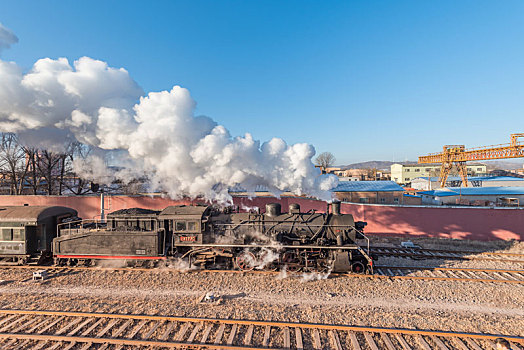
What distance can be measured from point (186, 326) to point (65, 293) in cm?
596

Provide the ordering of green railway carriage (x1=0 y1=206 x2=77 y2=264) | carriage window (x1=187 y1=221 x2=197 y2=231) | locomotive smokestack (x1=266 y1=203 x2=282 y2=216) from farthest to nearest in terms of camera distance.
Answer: green railway carriage (x1=0 y1=206 x2=77 y2=264)
locomotive smokestack (x1=266 y1=203 x2=282 y2=216)
carriage window (x1=187 y1=221 x2=197 y2=231)

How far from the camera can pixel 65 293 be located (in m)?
9.52

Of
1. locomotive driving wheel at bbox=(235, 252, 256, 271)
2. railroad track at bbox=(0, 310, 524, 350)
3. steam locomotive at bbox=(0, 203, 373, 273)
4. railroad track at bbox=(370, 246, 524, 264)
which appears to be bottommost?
railroad track at bbox=(370, 246, 524, 264)

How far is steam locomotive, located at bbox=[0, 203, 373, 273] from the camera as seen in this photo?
11.2 metres

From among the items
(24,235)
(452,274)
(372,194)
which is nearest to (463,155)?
(372,194)

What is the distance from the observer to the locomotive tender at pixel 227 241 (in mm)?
11180

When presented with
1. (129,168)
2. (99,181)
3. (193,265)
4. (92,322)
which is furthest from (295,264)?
(99,181)

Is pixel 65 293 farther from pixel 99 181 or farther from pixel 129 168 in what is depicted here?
pixel 99 181

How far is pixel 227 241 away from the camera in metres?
11.4

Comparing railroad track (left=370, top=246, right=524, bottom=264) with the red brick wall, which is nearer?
railroad track (left=370, top=246, right=524, bottom=264)

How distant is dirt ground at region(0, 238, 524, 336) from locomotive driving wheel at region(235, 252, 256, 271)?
1.65ft

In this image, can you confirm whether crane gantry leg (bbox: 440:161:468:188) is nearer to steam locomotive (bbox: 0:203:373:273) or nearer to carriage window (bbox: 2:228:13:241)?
steam locomotive (bbox: 0:203:373:273)

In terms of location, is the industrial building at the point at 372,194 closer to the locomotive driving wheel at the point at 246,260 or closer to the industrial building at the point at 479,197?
the industrial building at the point at 479,197

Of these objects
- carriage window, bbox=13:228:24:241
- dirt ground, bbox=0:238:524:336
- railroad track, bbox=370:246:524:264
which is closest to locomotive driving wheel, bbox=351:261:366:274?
dirt ground, bbox=0:238:524:336
